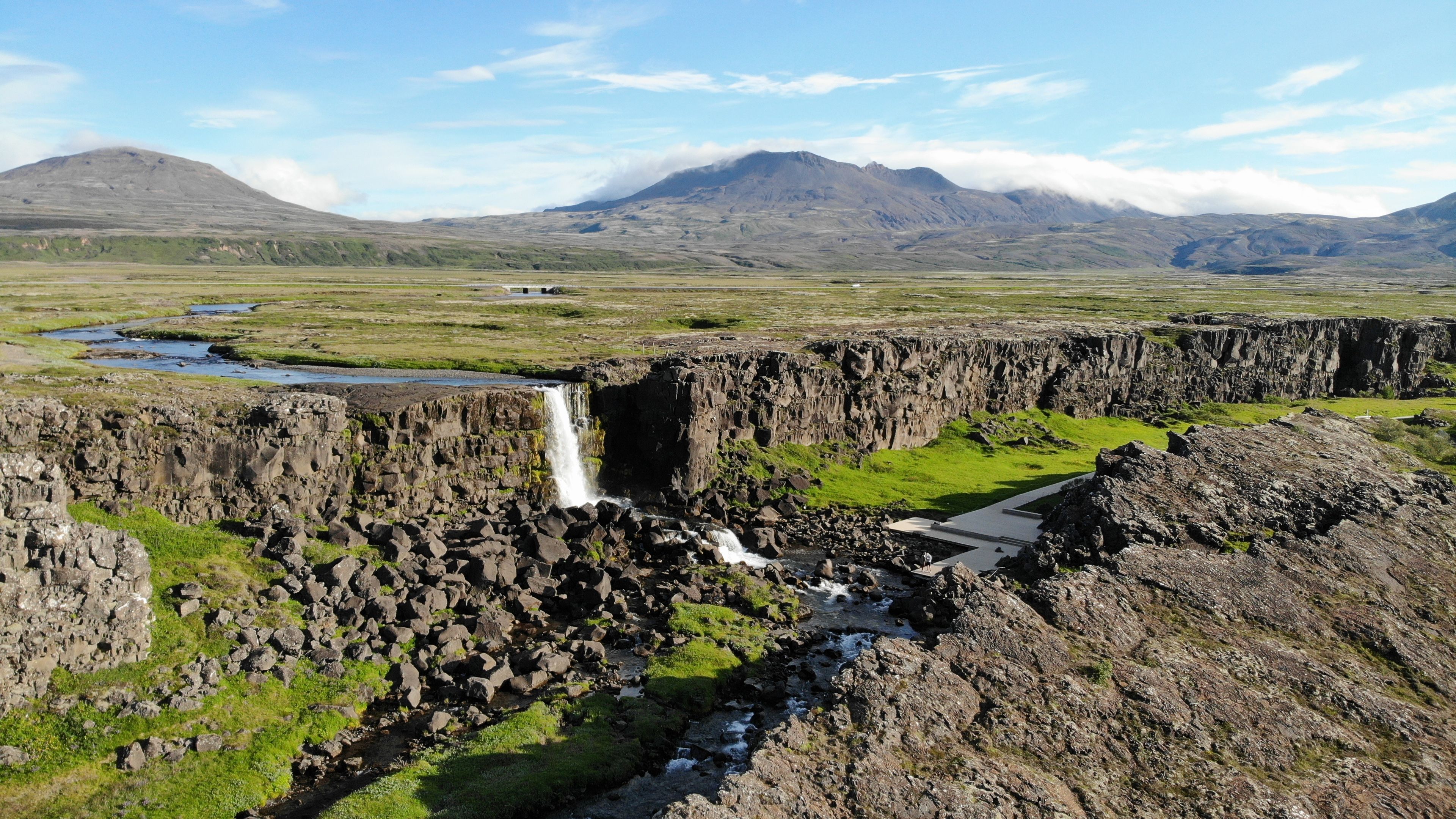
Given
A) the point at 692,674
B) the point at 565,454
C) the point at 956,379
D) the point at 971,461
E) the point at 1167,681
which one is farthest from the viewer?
the point at 956,379

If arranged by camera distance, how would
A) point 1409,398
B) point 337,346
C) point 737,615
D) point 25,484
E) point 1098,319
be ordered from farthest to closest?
point 1098,319 → point 1409,398 → point 337,346 → point 737,615 → point 25,484

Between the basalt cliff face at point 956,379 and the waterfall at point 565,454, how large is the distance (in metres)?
3.91

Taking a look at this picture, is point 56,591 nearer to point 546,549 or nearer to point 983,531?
point 546,549

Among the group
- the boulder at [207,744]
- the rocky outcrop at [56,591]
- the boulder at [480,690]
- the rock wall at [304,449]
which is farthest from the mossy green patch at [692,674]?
the rock wall at [304,449]

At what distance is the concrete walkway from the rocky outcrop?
143ft

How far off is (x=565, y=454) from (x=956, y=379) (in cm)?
5074

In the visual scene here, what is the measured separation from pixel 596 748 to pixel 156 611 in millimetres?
21040

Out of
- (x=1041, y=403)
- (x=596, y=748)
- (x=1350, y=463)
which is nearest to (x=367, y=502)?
(x=596, y=748)

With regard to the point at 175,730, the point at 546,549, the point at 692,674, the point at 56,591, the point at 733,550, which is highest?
the point at 56,591

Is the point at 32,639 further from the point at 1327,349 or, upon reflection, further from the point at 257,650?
the point at 1327,349

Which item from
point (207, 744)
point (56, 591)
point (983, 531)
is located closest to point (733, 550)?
point (983, 531)

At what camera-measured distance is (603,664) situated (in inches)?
1704

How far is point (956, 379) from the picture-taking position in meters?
101

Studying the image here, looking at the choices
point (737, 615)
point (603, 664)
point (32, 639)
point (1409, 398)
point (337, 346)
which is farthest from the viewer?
point (1409, 398)
